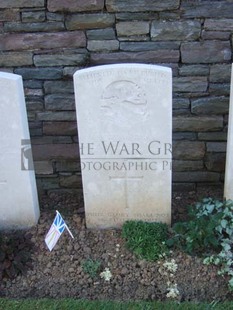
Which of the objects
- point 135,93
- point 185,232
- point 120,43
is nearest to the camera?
point 135,93

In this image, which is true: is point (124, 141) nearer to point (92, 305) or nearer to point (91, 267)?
point (91, 267)

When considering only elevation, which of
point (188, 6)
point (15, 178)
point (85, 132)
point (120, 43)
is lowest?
point (15, 178)

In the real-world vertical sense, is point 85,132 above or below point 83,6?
below

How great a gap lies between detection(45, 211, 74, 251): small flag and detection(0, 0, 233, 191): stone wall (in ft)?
2.85

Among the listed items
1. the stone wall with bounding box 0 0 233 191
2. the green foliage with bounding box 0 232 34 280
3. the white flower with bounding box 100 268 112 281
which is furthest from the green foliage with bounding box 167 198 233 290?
the green foliage with bounding box 0 232 34 280

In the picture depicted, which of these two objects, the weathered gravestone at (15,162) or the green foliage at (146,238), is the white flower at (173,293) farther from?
the weathered gravestone at (15,162)

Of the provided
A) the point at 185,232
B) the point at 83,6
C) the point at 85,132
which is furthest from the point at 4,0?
the point at 185,232

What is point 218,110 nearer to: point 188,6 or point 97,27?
point 188,6

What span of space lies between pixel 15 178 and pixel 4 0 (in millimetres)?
1298

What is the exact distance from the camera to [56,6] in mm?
3184

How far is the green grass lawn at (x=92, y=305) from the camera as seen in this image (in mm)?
2688

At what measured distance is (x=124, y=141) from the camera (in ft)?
9.76

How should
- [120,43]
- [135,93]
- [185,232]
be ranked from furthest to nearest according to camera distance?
[120,43], [185,232], [135,93]

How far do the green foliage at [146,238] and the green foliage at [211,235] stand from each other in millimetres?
79
